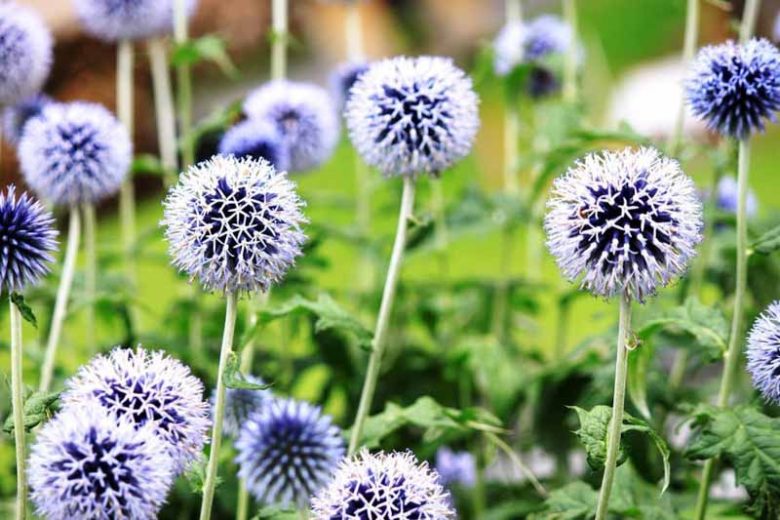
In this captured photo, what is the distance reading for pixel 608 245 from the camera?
6.62 feet

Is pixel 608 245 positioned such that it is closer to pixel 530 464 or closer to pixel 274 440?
pixel 274 440

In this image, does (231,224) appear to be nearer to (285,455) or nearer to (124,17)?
(285,455)

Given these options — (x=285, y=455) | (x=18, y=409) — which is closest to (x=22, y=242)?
(x=18, y=409)

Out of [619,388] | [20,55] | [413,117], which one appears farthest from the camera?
[20,55]

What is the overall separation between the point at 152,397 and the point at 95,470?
229 millimetres

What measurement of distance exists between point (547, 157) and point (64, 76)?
4.96m

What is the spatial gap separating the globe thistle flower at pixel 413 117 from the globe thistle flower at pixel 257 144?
467mm

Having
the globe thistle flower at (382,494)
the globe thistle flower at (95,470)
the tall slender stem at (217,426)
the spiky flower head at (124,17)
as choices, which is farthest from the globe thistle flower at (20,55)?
the globe thistle flower at (382,494)

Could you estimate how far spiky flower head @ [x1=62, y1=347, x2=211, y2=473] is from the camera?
1954mm

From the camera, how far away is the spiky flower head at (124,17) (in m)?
3.77

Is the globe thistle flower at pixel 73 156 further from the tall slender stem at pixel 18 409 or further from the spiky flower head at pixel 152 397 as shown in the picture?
the spiky flower head at pixel 152 397

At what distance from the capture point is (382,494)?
194 centimetres

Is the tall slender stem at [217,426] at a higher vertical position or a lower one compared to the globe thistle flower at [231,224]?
lower

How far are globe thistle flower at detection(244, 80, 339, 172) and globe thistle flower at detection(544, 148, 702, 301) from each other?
1.57m
